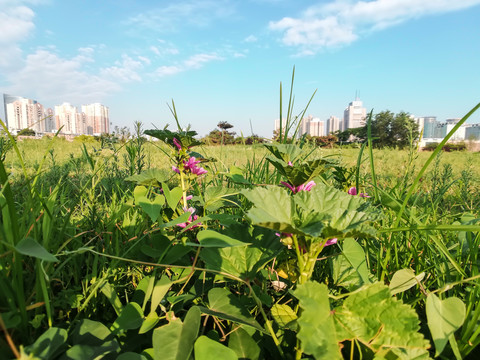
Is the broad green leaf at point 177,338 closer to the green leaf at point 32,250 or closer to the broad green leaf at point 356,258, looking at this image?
the green leaf at point 32,250

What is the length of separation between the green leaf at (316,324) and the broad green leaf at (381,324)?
0.06 metres

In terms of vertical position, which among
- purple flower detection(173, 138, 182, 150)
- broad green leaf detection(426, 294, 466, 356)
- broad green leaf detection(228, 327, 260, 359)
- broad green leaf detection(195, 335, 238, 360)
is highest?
purple flower detection(173, 138, 182, 150)

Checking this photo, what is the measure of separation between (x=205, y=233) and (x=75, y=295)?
383 millimetres

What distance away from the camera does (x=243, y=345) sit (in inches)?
22.8

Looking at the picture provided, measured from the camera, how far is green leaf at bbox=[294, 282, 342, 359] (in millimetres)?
430

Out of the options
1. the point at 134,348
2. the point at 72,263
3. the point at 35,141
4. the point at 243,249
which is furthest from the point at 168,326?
the point at 35,141

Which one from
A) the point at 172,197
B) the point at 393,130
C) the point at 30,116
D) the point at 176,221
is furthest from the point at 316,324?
the point at 393,130

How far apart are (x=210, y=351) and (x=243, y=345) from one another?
0.11 meters

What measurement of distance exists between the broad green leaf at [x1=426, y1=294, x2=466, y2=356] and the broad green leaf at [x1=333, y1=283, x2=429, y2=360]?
0.04 metres

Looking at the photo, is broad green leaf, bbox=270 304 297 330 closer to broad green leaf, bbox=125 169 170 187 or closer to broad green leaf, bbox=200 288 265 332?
broad green leaf, bbox=200 288 265 332

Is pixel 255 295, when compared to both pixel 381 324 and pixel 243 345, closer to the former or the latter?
pixel 243 345

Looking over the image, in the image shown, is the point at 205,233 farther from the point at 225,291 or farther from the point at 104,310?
the point at 104,310

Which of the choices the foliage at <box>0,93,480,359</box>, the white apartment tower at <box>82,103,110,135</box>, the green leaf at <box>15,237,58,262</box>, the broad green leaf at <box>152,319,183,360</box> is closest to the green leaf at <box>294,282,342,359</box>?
the foliage at <box>0,93,480,359</box>

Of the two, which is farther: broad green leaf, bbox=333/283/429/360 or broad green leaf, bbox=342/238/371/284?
A: broad green leaf, bbox=342/238/371/284
